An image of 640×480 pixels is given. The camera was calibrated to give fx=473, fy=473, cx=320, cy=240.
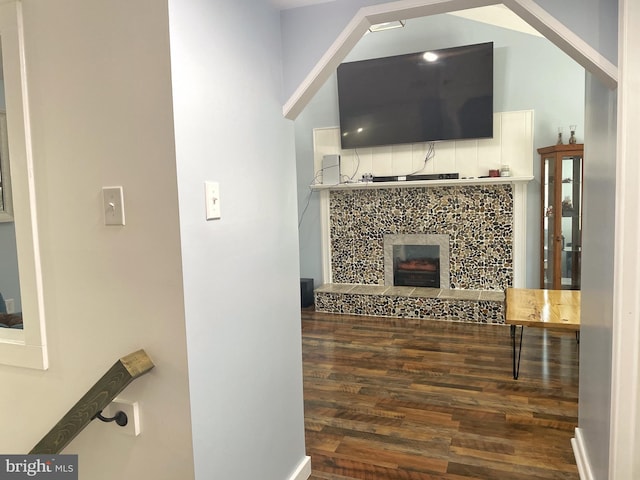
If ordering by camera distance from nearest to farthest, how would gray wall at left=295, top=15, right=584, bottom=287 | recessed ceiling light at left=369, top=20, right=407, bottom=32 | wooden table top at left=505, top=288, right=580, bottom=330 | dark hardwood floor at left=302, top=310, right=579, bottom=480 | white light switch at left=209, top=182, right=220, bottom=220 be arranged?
white light switch at left=209, top=182, right=220, bottom=220 → dark hardwood floor at left=302, top=310, right=579, bottom=480 → wooden table top at left=505, top=288, right=580, bottom=330 → gray wall at left=295, top=15, right=584, bottom=287 → recessed ceiling light at left=369, top=20, right=407, bottom=32

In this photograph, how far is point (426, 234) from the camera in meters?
5.32

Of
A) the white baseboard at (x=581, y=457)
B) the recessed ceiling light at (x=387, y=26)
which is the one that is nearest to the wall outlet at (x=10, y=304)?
the white baseboard at (x=581, y=457)

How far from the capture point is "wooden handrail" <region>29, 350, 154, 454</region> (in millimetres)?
1371

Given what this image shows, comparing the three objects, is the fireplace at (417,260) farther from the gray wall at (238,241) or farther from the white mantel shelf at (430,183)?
the gray wall at (238,241)

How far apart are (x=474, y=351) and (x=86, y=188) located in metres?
3.39

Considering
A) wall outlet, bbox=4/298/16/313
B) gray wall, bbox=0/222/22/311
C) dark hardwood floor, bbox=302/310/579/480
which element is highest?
gray wall, bbox=0/222/22/311

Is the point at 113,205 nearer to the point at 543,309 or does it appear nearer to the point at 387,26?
the point at 543,309

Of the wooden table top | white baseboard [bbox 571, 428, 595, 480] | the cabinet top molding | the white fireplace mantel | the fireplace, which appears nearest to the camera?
white baseboard [bbox 571, 428, 595, 480]

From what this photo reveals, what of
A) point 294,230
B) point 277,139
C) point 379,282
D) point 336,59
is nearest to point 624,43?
point 336,59

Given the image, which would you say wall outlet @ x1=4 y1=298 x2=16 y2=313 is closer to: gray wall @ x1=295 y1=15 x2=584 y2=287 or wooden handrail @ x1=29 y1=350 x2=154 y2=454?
wooden handrail @ x1=29 y1=350 x2=154 y2=454

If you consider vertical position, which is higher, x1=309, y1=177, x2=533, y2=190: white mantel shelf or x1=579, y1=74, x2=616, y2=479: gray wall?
x1=309, y1=177, x2=533, y2=190: white mantel shelf

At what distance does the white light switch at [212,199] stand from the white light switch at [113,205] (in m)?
0.25

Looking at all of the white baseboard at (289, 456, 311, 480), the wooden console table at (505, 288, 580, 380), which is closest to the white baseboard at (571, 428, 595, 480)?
the wooden console table at (505, 288, 580, 380)

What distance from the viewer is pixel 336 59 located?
1.94 metres
